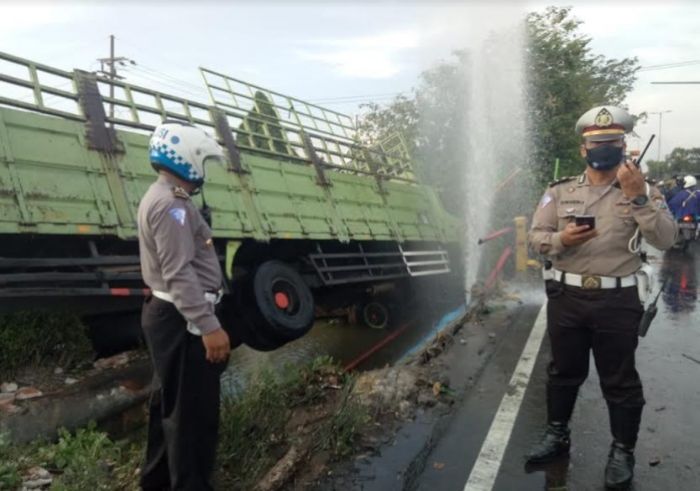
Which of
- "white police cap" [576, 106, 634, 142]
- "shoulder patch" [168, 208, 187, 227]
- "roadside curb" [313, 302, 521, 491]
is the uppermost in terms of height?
"shoulder patch" [168, 208, 187, 227]

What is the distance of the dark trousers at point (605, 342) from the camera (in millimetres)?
3123

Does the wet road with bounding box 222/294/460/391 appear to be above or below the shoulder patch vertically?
below

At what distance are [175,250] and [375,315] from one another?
270 inches

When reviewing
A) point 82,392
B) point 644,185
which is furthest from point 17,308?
point 644,185

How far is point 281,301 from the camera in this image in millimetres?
6371

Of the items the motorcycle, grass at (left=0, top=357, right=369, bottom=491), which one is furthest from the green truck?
the motorcycle

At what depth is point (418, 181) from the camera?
33.6 feet

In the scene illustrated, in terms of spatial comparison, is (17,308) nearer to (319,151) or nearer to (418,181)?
→ (319,151)

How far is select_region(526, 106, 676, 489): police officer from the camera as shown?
3055 mm

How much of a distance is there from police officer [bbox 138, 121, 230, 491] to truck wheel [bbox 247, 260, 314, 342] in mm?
3327

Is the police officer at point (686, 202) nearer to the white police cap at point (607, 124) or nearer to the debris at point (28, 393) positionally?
the white police cap at point (607, 124)

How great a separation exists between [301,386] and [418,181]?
21.0 ft

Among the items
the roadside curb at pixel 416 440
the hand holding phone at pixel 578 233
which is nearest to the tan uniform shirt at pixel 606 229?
the hand holding phone at pixel 578 233

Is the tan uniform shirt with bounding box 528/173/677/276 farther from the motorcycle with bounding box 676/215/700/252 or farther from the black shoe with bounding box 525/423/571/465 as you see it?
the motorcycle with bounding box 676/215/700/252
